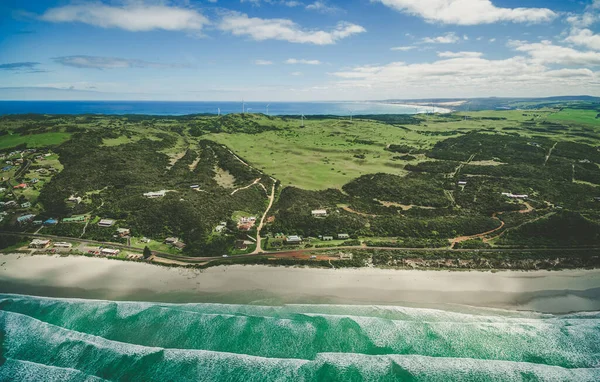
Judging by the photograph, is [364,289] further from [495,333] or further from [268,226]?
[268,226]

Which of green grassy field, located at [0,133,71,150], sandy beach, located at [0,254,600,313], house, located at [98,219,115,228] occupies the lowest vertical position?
sandy beach, located at [0,254,600,313]

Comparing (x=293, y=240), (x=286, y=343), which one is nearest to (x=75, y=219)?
(x=293, y=240)

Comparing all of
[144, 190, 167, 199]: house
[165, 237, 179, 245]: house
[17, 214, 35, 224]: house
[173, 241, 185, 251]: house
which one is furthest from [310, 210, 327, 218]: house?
[17, 214, 35, 224]: house

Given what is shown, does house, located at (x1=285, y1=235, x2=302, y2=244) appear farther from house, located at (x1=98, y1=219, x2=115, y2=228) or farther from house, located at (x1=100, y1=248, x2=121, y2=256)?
house, located at (x1=98, y1=219, x2=115, y2=228)

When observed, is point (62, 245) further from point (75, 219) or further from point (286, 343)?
point (286, 343)

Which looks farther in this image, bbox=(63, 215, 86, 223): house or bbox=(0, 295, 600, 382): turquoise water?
bbox=(63, 215, 86, 223): house

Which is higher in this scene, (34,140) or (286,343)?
(34,140)

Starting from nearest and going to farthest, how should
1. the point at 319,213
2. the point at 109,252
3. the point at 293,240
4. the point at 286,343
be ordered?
1. the point at 286,343
2. the point at 109,252
3. the point at 293,240
4. the point at 319,213

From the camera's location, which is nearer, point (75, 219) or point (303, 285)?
point (303, 285)
